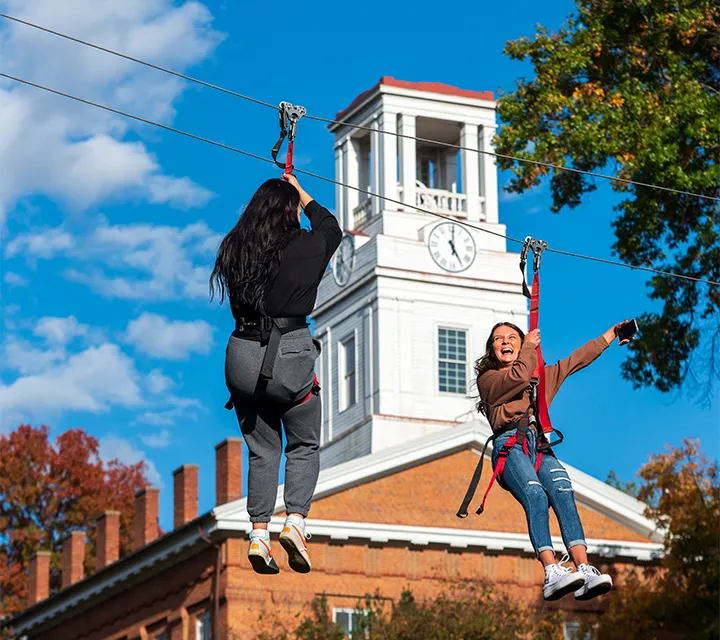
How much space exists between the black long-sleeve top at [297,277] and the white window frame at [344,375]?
51.9 meters

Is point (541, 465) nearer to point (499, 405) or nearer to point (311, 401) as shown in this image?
point (499, 405)

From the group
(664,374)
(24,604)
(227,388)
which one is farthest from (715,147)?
(24,604)

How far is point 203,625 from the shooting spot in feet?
147

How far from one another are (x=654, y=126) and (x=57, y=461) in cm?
4227

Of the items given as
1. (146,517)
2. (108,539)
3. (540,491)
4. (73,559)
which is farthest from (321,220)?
(73,559)

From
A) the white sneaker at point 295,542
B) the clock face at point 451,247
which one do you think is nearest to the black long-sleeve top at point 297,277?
the white sneaker at point 295,542

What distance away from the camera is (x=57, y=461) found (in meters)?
67.5

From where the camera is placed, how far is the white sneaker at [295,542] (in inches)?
538

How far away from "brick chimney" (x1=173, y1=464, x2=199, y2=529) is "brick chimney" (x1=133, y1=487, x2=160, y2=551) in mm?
2879

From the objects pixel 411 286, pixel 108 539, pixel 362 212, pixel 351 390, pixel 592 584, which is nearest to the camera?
pixel 592 584

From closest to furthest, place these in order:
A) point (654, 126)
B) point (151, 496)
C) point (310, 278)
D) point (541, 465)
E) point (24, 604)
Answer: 1. point (310, 278)
2. point (541, 465)
3. point (654, 126)
4. point (151, 496)
5. point (24, 604)

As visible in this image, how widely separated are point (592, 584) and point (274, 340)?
3.07 meters

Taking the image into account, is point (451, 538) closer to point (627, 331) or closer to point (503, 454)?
point (627, 331)

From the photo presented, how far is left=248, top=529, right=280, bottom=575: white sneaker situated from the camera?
540 inches
